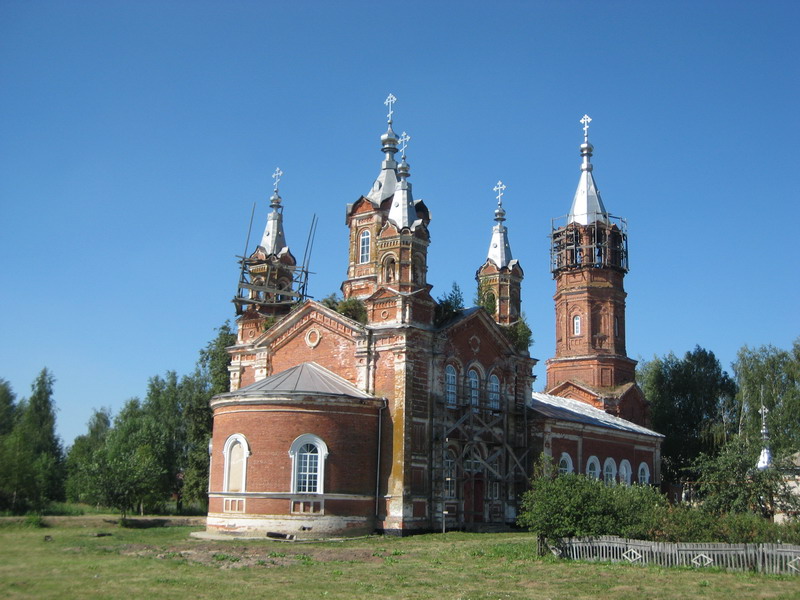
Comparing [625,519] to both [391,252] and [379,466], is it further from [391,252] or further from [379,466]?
[391,252]

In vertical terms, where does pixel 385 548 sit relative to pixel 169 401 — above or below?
below

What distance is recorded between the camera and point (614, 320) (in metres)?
48.2

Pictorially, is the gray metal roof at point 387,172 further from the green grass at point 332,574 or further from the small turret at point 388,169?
the green grass at point 332,574

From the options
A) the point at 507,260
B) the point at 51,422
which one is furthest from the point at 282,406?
the point at 51,422

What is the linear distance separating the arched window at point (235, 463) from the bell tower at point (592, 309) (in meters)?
23.6

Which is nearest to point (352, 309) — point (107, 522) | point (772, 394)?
point (107, 522)

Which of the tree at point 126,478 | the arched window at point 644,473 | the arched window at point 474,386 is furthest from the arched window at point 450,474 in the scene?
the arched window at point 644,473

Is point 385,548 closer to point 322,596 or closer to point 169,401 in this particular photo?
point 322,596

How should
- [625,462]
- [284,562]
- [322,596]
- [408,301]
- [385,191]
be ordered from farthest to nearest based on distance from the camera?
[625,462], [385,191], [408,301], [284,562], [322,596]

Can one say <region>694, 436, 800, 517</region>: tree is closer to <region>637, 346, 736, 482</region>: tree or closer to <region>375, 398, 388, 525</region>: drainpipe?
<region>375, 398, 388, 525</region>: drainpipe

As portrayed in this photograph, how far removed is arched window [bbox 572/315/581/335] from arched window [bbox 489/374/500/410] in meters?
14.4

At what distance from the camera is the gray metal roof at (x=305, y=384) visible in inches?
1156

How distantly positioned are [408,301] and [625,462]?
60.3ft

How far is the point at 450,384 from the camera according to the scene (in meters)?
32.7
